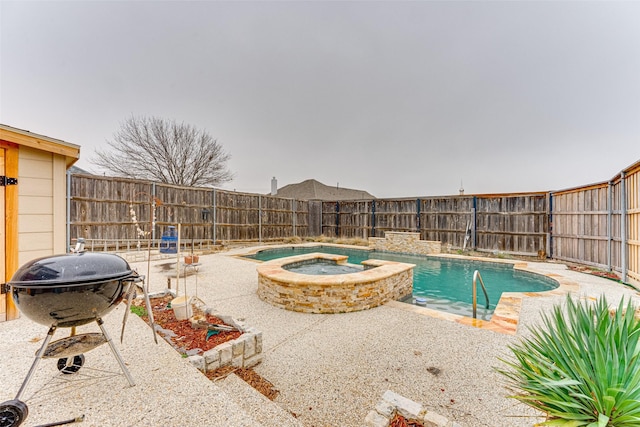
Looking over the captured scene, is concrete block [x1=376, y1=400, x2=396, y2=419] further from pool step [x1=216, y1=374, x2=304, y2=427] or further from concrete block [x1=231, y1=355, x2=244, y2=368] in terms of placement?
concrete block [x1=231, y1=355, x2=244, y2=368]

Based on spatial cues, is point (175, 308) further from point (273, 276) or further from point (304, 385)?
point (304, 385)

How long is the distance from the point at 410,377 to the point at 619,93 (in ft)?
38.7

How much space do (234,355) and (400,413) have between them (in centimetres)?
159

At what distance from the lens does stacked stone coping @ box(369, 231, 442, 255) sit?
33.3 ft

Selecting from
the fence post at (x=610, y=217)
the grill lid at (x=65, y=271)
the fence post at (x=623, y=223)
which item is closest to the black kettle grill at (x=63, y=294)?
the grill lid at (x=65, y=271)

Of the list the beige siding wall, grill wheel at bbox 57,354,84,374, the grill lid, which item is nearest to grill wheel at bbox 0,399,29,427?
grill wheel at bbox 57,354,84,374

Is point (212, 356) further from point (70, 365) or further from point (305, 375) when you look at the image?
point (70, 365)

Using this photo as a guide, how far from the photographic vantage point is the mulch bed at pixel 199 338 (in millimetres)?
2252

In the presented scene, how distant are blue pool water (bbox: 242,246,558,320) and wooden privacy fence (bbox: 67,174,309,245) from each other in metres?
2.93

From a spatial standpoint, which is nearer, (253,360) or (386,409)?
(386,409)

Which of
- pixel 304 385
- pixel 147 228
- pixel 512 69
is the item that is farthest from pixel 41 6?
pixel 512 69

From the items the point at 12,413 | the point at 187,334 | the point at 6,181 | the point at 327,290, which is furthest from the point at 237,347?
the point at 6,181

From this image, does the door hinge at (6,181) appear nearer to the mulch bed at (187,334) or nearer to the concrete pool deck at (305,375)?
the concrete pool deck at (305,375)

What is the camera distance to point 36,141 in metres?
3.03
